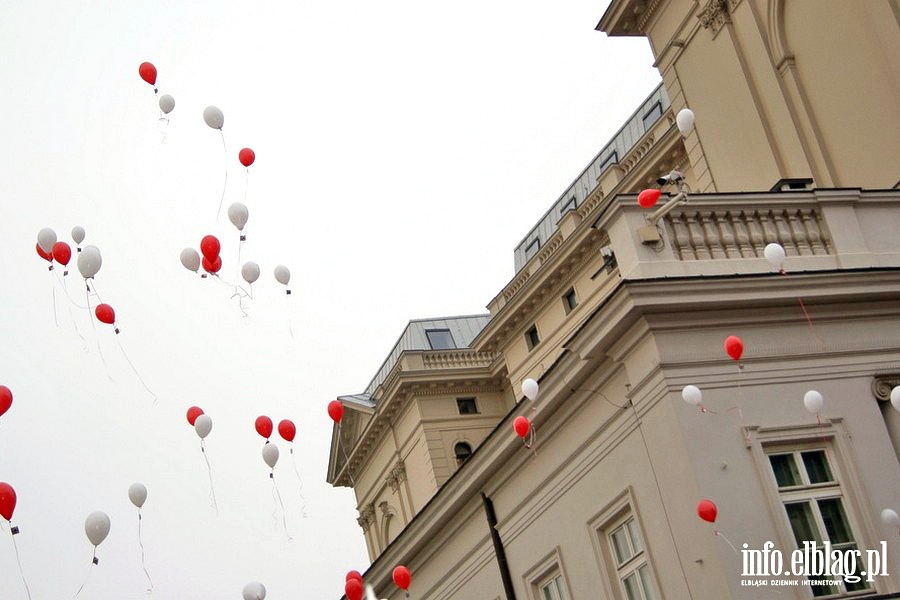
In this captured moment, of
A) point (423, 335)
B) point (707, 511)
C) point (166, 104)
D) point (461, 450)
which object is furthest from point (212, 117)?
point (423, 335)

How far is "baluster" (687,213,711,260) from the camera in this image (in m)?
17.1

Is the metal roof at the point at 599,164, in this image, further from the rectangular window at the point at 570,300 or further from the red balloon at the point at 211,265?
the red balloon at the point at 211,265

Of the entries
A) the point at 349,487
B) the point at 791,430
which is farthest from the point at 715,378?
the point at 349,487

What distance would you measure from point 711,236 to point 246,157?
790 cm

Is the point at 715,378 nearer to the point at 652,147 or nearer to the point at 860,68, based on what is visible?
the point at 860,68

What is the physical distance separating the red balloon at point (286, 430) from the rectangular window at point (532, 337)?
2480cm

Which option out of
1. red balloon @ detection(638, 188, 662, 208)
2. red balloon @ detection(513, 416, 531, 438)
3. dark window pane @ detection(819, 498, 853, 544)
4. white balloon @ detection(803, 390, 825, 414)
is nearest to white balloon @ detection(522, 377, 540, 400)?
red balloon @ detection(513, 416, 531, 438)

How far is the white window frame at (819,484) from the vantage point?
614 inches

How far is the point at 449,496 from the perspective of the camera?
74.9 ft

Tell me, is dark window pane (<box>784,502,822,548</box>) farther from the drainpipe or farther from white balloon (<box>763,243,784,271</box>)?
the drainpipe

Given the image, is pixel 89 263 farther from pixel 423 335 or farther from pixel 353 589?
pixel 423 335

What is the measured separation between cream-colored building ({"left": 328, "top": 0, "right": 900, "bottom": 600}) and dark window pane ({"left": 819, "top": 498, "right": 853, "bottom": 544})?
0.03 meters

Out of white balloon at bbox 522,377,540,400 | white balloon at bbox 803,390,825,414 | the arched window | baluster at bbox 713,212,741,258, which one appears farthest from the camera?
the arched window

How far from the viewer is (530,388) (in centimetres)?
1823
